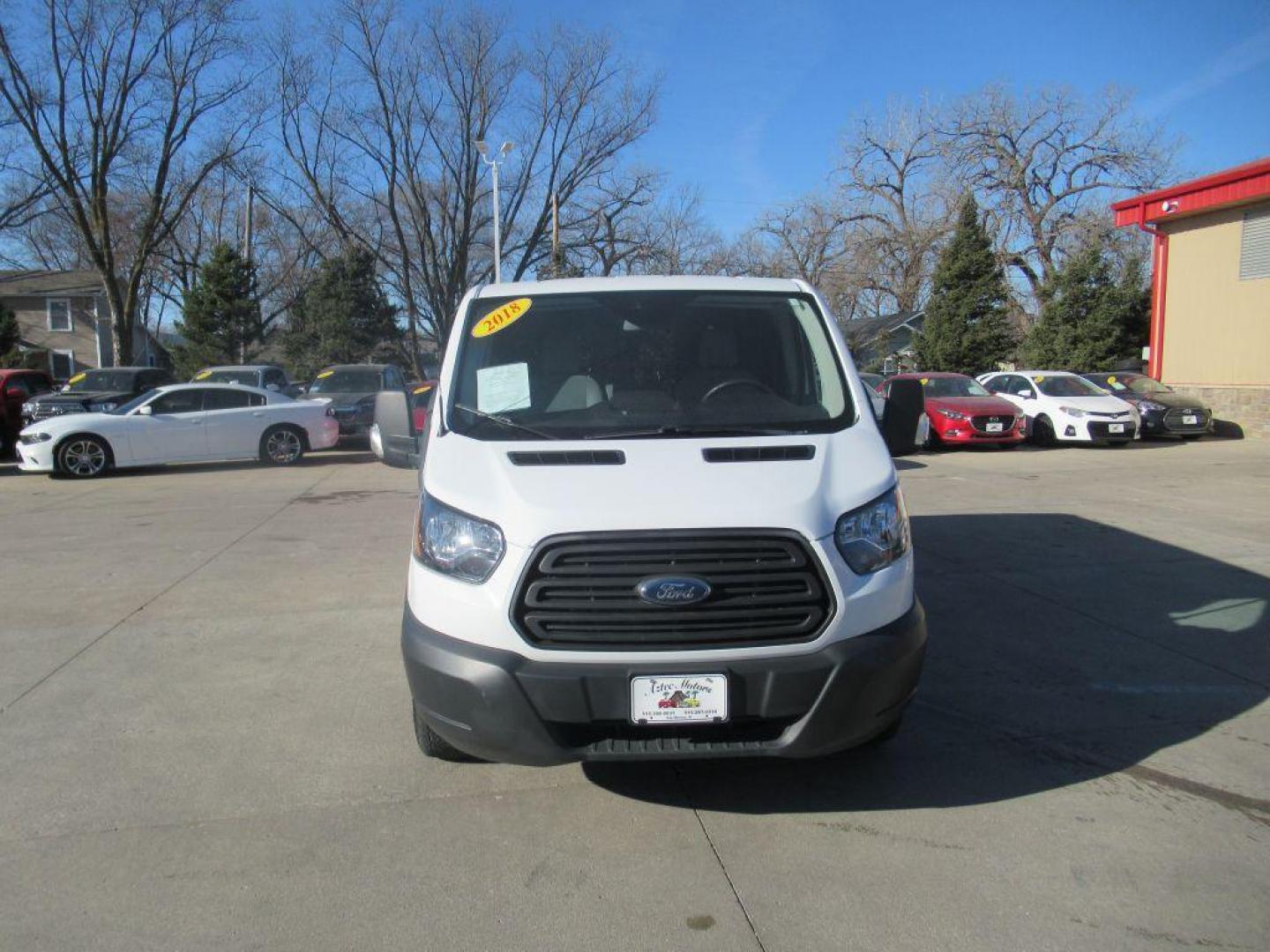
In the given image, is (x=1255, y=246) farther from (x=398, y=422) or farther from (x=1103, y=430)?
(x=398, y=422)

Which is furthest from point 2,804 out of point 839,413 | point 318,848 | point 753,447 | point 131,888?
point 839,413

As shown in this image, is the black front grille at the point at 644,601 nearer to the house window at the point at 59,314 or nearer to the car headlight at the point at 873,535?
the car headlight at the point at 873,535

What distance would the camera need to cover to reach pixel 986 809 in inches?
141

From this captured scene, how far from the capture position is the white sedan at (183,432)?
1407 centimetres

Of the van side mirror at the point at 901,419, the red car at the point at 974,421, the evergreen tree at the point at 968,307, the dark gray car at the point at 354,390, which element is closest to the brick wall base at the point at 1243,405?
the red car at the point at 974,421

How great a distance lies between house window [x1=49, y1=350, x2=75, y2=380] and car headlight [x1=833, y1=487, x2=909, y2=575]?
172 ft

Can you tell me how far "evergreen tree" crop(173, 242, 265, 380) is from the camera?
37938 millimetres

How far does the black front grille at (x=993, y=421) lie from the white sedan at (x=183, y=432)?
467 inches

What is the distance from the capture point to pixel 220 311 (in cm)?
3803

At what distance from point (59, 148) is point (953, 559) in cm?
3163

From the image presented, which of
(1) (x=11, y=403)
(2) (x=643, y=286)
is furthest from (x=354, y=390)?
(2) (x=643, y=286)

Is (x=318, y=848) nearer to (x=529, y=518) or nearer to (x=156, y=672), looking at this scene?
(x=529, y=518)

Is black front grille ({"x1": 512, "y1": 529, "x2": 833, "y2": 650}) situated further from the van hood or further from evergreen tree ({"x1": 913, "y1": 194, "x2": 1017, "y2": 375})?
evergreen tree ({"x1": 913, "y1": 194, "x2": 1017, "y2": 375})

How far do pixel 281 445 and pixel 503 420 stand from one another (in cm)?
1323
